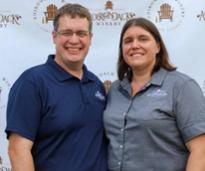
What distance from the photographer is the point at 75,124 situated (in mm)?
1519

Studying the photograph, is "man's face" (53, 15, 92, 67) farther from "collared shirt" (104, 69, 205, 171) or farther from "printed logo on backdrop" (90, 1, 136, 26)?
"printed logo on backdrop" (90, 1, 136, 26)

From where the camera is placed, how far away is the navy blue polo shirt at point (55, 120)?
146 centimetres

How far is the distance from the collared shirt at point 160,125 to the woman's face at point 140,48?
3.2 inches

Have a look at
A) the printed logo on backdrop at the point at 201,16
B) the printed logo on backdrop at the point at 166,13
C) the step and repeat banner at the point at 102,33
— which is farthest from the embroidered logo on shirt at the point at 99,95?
the printed logo on backdrop at the point at 201,16

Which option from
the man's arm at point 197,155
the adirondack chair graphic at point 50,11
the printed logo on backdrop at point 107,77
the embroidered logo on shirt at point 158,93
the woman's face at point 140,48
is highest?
the adirondack chair graphic at point 50,11

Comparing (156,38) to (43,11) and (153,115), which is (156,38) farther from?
(43,11)

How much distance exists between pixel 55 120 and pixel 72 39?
0.31 meters

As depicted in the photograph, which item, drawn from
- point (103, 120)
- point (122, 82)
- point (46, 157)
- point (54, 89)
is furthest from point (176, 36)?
point (46, 157)

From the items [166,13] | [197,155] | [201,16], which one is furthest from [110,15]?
[197,155]

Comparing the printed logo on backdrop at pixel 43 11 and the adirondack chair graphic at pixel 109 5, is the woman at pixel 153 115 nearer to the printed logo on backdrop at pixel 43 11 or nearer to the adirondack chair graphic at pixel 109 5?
the adirondack chair graphic at pixel 109 5

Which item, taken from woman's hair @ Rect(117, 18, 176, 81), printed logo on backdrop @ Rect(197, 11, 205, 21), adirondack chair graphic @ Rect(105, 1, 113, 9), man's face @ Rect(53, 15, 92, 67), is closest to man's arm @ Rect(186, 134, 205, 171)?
woman's hair @ Rect(117, 18, 176, 81)

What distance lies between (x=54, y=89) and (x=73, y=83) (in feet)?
0.33

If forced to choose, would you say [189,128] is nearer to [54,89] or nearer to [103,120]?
[103,120]

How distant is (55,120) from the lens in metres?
1.49
